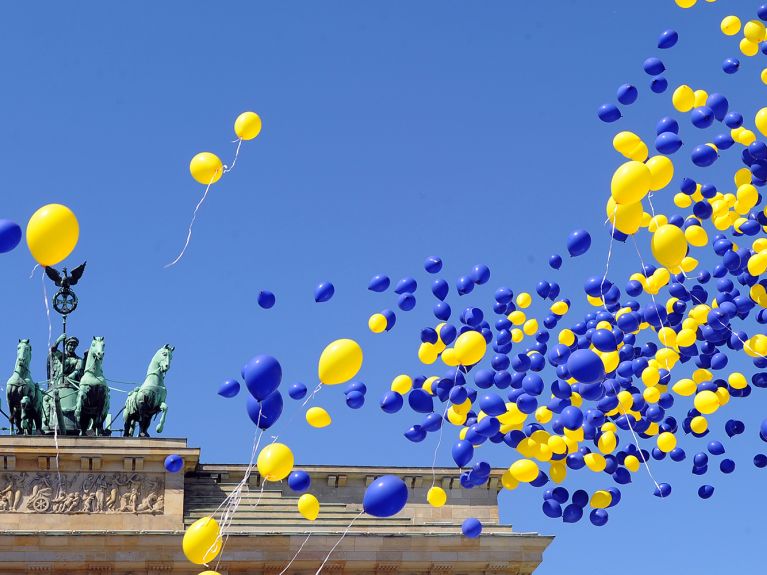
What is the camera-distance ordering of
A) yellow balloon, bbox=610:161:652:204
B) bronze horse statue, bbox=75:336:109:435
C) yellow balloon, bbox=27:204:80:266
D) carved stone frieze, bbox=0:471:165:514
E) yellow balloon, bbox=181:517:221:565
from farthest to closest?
1. bronze horse statue, bbox=75:336:109:435
2. carved stone frieze, bbox=0:471:165:514
3. yellow balloon, bbox=181:517:221:565
4. yellow balloon, bbox=610:161:652:204
5. yellow balloon, bbox=27:204:80:266

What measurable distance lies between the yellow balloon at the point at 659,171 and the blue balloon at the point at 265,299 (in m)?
6.65

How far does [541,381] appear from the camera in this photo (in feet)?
66.2

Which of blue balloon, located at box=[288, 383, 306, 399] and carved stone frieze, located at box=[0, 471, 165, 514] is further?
carved stone frieze, located at box=[0, 471, 165, 514]

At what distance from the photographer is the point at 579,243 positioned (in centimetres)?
1927

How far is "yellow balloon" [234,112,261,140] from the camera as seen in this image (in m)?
18.6

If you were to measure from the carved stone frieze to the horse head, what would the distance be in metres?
2.57

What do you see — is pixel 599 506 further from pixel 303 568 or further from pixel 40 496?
pixel 40 496

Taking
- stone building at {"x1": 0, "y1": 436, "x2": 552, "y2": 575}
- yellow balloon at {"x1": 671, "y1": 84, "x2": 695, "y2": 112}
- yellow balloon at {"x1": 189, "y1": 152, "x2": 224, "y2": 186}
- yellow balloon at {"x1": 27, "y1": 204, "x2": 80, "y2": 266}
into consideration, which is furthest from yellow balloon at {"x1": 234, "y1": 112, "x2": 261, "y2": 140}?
stone building at {"x1": 0, "y1": 436, "x2": 552, "y2": 575}

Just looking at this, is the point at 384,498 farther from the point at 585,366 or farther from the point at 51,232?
the point at 51,232

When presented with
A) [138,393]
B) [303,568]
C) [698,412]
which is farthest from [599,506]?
[138,393]

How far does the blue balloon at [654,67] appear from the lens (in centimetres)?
2023

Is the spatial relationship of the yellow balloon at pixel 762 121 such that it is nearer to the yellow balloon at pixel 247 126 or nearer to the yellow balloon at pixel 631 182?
the yellow balloon at pixel 631 182

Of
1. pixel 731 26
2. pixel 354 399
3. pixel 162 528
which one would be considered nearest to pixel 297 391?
pixel 354 399

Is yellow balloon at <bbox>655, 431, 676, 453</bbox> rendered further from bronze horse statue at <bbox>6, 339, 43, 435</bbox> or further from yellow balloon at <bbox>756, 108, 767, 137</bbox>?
bronze horse statue at <bbox>6, 339, 43, 435</bbox>
